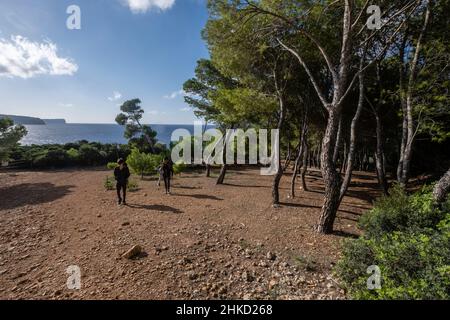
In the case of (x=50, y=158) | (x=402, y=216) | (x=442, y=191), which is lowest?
(x=402, y=216)

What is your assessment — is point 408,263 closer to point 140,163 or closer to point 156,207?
point 156,207

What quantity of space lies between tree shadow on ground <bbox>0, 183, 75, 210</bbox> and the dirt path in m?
0.14

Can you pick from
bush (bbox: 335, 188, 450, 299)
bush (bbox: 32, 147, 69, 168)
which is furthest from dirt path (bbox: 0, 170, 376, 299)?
bush (bbox: 32, 147, 69, 168)

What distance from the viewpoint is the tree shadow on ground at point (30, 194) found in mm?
8336

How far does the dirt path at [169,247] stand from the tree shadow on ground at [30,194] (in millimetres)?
138

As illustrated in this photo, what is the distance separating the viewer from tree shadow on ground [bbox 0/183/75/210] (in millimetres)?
8336

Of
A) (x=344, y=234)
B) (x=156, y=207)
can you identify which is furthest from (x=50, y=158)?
(x=344, y=234)

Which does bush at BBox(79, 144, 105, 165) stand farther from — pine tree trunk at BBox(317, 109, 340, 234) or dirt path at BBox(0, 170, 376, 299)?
pine tree trunk at BBox(317, 109, 340, 234)

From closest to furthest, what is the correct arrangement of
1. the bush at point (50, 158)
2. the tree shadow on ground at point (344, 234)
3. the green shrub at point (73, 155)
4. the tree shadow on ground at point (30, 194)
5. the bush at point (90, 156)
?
the tree shadow on ground at point (344, 234), the tree shadow on ground at point (30, 194), the bush at point (50, 158), the green shrub at point (73, 155), the bush at point (90, 156)

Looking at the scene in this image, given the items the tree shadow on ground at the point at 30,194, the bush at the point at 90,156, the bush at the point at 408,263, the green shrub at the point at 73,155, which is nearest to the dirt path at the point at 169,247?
the tree shadow on ground at the point at 30,194

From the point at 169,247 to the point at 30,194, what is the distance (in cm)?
917

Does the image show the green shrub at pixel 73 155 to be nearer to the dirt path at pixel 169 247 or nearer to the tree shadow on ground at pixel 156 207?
the dirt path at pixel 169 247

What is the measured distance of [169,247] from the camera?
4848 mm

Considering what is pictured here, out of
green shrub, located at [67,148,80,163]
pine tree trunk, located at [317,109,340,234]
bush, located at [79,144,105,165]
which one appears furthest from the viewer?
bush, located at [79,144,105,165]
